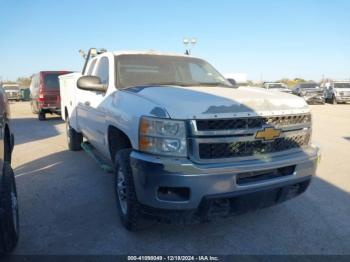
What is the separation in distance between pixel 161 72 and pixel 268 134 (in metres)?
1.89

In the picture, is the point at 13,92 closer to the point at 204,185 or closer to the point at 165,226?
the point at 165,226

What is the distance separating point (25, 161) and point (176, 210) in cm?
466

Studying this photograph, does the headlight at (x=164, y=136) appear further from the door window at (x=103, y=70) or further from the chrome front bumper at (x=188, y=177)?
the door window at (x=103, y=70)

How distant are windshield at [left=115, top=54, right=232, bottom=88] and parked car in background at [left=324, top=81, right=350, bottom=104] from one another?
21373 mm

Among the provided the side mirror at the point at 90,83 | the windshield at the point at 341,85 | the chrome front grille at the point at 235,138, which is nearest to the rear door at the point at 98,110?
the side mirror at the point at 90,83

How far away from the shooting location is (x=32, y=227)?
3355 millimetres

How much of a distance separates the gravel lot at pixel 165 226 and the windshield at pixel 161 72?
1.58 metres

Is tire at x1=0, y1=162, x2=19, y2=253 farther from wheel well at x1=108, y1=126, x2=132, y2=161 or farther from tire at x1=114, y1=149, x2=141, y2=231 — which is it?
wheel well at x1=108, y1=126, x2=132, y2=161

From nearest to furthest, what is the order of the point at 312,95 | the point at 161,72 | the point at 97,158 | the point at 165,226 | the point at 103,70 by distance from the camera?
1. the point at 165,226
2. the point at 161,72
3. the point at 103,70
4. the point at 97,158
5. the point at 312,95

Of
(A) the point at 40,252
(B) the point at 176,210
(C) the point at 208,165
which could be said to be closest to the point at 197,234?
(B) the point at 176,210

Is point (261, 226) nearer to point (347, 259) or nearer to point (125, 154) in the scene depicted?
point (347, 259)

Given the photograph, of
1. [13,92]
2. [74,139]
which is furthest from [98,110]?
[13,92]

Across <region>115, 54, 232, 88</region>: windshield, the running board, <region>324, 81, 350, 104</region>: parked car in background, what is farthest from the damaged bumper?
<region>324, 81, 350, 104</region>: parked car in background

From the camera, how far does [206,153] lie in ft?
8.68
